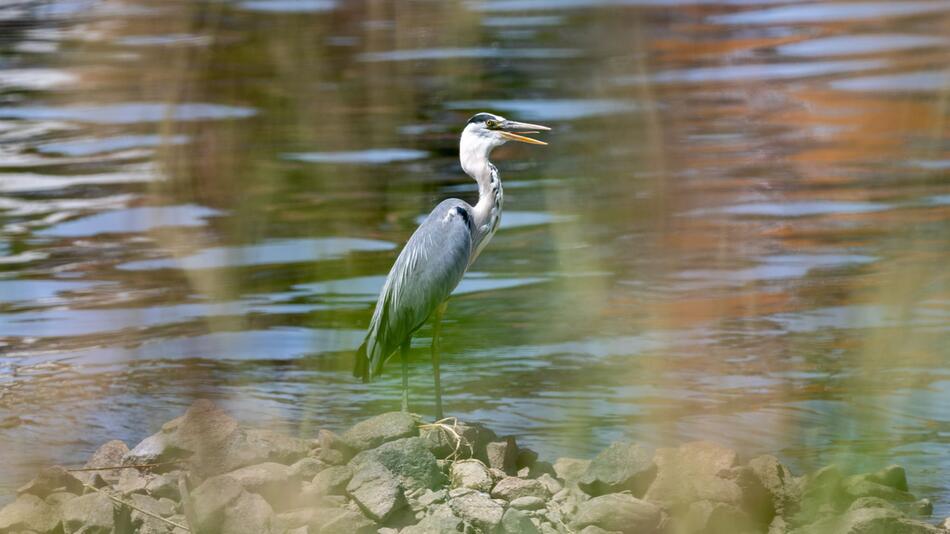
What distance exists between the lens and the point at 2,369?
23.9ft

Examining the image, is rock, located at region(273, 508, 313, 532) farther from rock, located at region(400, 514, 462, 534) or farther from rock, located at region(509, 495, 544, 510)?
rock, located at region(509, 495, 544, 510)

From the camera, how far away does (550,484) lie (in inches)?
199

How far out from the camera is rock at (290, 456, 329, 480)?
4.93 meters

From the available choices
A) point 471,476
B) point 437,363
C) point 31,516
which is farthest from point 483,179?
point 31,516

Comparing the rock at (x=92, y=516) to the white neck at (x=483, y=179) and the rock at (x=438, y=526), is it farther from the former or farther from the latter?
the white neck at (x=483, y=179)

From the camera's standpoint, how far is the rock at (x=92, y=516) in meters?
4.58

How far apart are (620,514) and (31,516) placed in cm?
187

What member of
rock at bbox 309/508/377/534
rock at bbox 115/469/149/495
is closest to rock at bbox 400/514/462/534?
rock at bbox 309/508/377/534

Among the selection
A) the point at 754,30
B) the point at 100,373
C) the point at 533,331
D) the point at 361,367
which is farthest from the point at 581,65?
the point at 361,367

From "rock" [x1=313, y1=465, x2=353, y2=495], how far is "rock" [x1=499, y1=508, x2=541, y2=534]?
0.57 m

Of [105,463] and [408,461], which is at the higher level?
[408,461]

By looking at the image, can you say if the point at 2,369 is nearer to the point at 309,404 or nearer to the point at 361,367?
the point at 309,404

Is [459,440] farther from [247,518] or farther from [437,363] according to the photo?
[247,518]

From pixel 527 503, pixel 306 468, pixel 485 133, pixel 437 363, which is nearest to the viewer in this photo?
pixel 527 503
